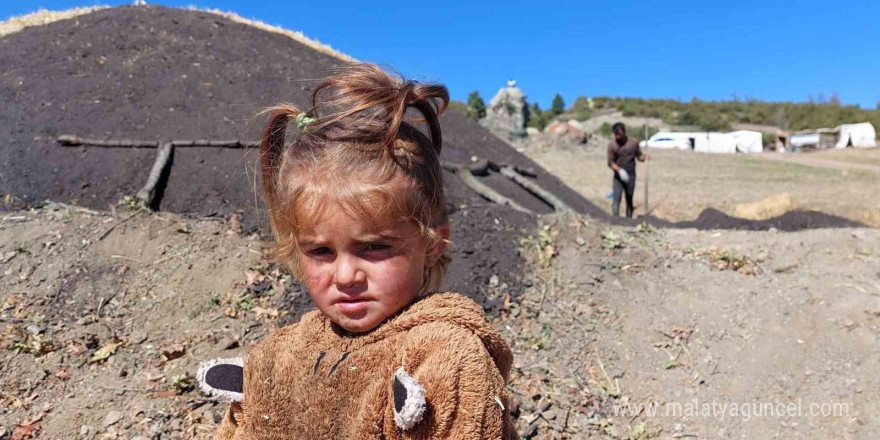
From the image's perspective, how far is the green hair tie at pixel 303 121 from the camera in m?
1.44

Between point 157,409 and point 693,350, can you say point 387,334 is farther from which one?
point 693,350

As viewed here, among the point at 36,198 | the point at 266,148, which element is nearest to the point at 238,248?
the point at 36,198

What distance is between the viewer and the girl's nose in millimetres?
1323

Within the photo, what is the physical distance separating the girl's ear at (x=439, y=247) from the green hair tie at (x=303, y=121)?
0.40 metres

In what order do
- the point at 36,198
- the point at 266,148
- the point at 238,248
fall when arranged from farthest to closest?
1. the point at 36,198
2. the point at 238,248
3. the point at 266,148

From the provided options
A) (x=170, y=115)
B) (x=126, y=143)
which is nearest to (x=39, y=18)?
(x=170, y=115)

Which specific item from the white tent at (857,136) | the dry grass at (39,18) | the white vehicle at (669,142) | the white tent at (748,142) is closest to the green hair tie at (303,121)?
the dry grass at (39,18)

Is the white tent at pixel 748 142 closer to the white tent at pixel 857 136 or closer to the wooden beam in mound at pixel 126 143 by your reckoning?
the white tent at pixel 857 136

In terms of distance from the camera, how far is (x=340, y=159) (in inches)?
53.2

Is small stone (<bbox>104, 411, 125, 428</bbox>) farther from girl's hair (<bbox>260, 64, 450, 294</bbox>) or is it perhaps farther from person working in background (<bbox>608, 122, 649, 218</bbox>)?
person working in background (<bbox>608, 122, 649, 218</bbox>)

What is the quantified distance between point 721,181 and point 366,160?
17.0 metres

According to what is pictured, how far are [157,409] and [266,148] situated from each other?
2.54 m

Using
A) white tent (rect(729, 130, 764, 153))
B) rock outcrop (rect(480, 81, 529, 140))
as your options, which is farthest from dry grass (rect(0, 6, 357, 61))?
white tent (rect(729, 130, 764, 153))

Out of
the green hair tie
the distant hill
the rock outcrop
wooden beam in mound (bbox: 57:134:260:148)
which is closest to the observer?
the green hair tie
